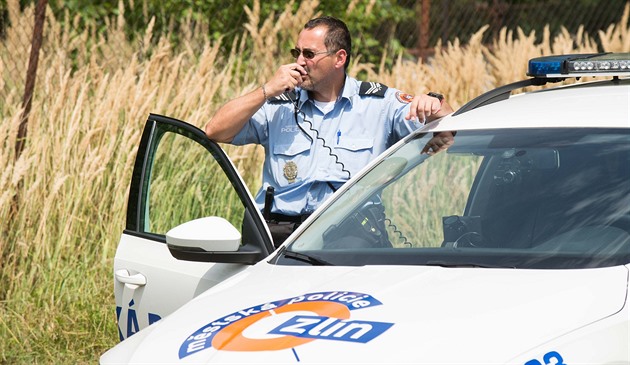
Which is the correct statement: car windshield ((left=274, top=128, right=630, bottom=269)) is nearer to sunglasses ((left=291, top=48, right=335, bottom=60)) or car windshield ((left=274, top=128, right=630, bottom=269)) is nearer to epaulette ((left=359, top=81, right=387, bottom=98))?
epaulette ((left=359, top=81, right=387, bottom=98))

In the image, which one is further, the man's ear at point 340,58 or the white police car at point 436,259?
the man's ear at point 340,58

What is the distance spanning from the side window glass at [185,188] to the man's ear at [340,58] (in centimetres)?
183

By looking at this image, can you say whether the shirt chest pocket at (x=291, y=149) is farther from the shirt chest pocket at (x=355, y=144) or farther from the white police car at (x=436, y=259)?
the white police car at (x=436, y=259)

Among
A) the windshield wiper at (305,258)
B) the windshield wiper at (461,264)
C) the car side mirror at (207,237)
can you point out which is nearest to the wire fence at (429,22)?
the car side mirror at (207,237)

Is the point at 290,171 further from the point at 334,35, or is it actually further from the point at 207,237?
the point at 207,237

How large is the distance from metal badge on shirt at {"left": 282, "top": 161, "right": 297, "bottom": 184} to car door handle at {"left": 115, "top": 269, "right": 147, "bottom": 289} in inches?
35.1

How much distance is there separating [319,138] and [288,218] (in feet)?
1.30

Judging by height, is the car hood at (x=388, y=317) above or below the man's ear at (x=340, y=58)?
below

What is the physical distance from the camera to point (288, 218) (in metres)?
4.96

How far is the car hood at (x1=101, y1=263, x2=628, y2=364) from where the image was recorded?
9.30 feet

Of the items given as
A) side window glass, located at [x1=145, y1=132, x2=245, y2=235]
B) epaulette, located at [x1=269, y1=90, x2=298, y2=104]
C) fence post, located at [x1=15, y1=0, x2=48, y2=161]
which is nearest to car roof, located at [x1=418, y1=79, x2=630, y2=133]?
epaulette, located at [x1=269, y1=90, x2=298, y2=104]

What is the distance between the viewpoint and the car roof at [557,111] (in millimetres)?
3875

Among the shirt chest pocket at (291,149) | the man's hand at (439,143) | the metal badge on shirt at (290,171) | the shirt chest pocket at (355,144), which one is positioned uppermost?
the man's hand at (439,143)

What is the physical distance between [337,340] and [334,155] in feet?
7.21
